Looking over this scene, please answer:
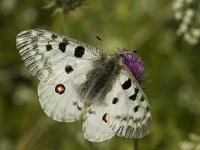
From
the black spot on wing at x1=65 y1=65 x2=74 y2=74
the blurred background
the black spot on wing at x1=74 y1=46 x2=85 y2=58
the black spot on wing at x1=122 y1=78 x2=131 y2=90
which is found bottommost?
the blurred background

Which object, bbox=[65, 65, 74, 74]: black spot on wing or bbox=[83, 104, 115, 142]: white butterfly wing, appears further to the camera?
bbox=[65, 65, 74, 74]: black spot on wing

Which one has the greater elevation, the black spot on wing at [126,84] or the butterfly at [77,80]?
the black spot on wing at [126,84]

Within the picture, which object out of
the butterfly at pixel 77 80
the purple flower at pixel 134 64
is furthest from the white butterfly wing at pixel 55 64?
the purple flower at pixel 134 64

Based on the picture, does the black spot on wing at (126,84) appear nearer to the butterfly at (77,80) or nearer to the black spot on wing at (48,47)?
the butterfly at (77,80)

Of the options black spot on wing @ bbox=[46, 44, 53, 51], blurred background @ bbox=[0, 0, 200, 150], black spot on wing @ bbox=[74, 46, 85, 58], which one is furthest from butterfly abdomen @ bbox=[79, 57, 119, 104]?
blurred background @ bbox=[0, 0, 200, 150]

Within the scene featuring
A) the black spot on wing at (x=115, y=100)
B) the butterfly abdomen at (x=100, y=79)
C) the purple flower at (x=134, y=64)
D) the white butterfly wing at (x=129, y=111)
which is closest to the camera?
the white butterfly wing at (x=129, y=111)

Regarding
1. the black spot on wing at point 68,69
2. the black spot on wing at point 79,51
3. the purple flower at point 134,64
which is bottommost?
the black spot on wing at point 68,69

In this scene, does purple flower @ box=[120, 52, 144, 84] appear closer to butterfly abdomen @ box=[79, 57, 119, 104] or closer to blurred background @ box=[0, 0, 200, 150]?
butterfly abdomen @ box=[79, 57, 119, 104]
